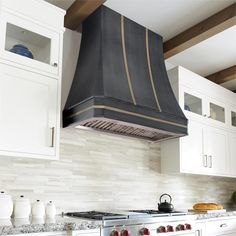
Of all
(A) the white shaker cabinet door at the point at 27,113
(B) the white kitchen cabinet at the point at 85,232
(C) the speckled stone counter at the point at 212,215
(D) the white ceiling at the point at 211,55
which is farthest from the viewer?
(D) the white ceiling at the point at 211,55

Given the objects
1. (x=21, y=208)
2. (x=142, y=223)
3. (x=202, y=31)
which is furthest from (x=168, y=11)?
(x=21, y=208)

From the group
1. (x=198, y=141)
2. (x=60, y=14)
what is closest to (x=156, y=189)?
(x=198, y=141)

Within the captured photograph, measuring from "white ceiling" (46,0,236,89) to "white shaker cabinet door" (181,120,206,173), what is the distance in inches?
36.0

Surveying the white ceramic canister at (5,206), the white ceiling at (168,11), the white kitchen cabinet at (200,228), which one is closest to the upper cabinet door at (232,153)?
the white kitchen cabinet at (200,228)

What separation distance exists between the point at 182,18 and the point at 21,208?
237 centimetres

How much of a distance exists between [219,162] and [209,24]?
1742mm

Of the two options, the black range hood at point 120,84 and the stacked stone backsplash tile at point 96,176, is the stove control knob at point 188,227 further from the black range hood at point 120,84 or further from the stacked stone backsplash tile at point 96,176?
the black range hood at point 120,84

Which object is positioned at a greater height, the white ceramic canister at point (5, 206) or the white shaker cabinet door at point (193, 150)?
the white shaker cabinet door at point (193, 150)

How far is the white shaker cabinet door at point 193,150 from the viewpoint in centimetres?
353

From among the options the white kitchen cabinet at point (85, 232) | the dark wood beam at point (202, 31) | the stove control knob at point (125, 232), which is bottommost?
the stove control knob at point (125, 232)

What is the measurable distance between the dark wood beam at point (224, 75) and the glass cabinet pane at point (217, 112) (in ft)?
1.55

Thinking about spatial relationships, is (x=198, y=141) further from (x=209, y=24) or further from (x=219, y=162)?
(x=209, y=24)

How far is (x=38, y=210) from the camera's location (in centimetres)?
250

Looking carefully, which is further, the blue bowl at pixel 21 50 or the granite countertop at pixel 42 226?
the blue bowl at pixel 21 50
